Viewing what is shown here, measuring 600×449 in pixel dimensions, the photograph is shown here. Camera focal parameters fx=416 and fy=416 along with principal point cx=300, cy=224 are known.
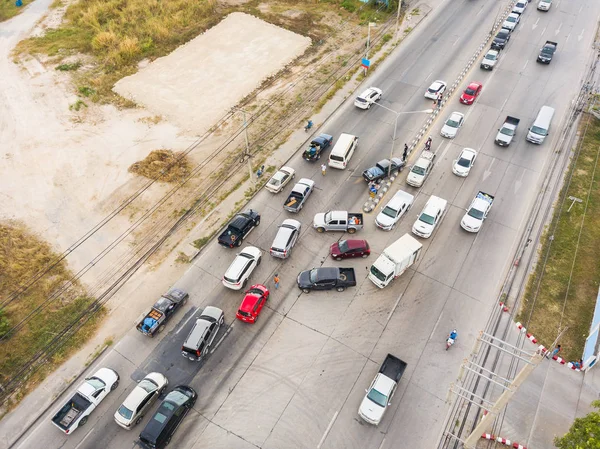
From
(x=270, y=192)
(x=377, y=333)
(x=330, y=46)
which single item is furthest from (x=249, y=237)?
(x=330, y=46)

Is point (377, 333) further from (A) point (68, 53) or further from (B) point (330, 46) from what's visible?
(A) point (68, 53)

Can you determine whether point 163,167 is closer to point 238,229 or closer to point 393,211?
point 238,229

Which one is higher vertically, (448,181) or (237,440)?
(448,181)

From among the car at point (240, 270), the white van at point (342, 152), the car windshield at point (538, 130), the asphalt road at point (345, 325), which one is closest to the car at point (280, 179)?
the asphalt road at point (345, 325)

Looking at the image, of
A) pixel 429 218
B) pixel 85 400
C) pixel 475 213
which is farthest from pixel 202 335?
pixel 475 213

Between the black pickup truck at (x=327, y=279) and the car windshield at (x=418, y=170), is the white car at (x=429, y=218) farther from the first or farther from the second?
the black pickup truck at (x=327, y=279)

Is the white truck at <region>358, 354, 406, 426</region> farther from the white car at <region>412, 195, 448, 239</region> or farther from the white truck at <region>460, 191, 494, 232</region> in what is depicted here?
the white truck at <region>460, 191, 494, 232</region>
